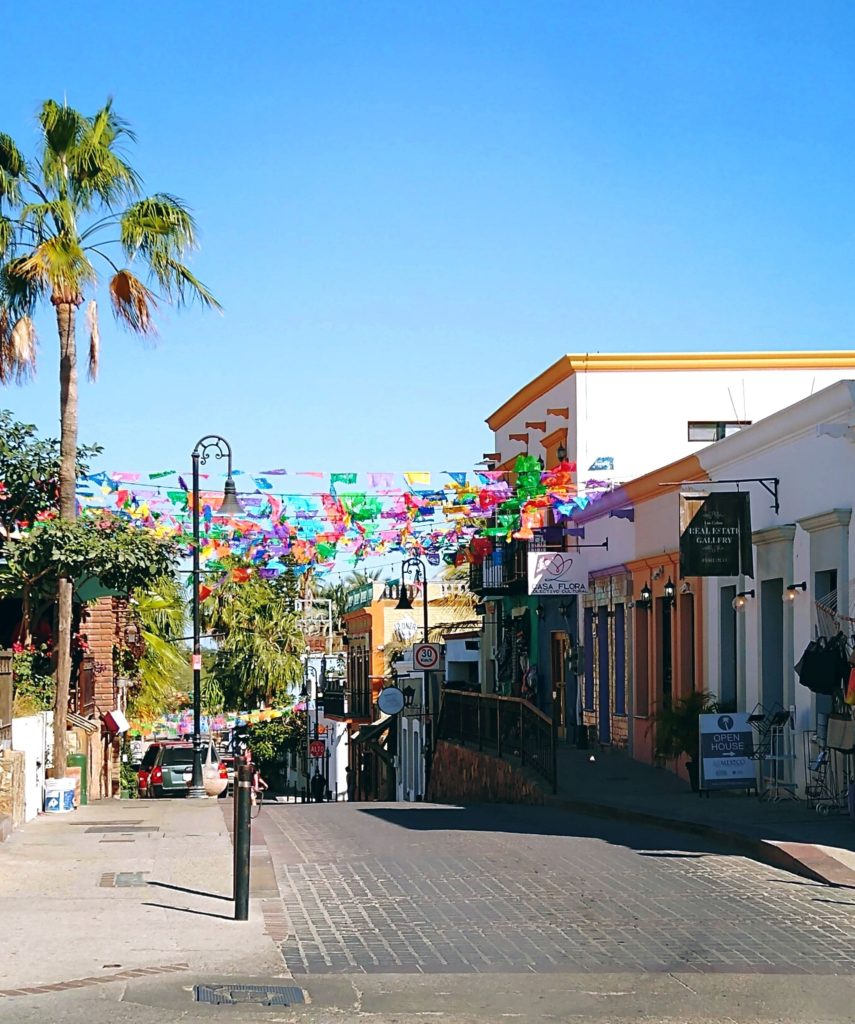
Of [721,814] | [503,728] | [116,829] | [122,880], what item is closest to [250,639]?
[503,728]

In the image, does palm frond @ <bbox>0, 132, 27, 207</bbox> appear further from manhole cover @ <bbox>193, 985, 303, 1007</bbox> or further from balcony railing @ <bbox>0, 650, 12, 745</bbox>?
manhole cover @ <bbox>193, 985, 303, 1007</bbox>

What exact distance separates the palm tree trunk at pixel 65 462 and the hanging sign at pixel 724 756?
32.0 feet

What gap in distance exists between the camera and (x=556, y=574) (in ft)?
104

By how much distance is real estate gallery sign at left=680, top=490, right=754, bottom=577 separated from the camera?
68.2 feet

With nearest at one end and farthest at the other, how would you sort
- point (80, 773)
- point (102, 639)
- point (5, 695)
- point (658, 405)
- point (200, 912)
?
point (200, 912) → point (5, 695) → point (80, 773) → point (102, 639) → point (658, 405)

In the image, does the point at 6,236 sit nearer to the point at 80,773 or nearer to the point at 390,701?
the point at 80,773

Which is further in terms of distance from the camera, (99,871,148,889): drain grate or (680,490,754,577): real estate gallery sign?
(680,490,754,577): real estate gallery sign

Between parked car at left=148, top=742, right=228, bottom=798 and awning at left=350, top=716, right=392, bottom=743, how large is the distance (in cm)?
1399

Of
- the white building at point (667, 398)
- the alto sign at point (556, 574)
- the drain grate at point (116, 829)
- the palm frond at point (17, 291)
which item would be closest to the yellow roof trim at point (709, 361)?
the white building at point (667, 398)

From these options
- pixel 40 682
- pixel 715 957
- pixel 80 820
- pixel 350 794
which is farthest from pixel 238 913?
pixel 350 794

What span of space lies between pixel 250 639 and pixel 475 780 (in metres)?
34.8

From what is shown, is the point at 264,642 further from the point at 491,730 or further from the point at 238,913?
the point at 238,913

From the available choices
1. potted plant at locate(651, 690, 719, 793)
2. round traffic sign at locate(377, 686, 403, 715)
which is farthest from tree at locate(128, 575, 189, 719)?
potted plant at locate(651, 690, 719, 793)

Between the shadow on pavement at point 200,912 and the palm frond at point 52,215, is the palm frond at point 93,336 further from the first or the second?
the shadow on pavement at point 200,912
